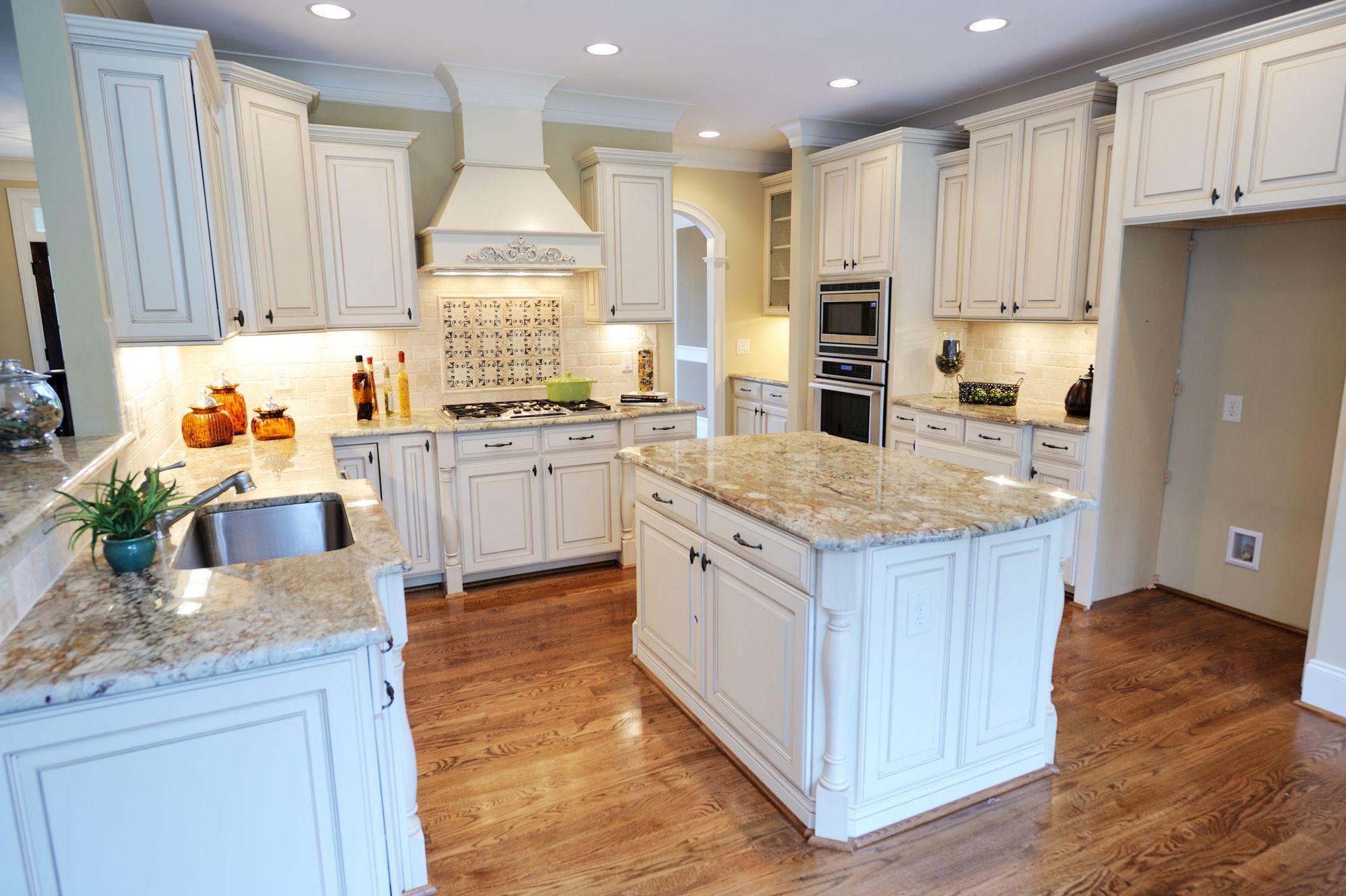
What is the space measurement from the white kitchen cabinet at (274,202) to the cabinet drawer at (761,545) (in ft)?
7.94

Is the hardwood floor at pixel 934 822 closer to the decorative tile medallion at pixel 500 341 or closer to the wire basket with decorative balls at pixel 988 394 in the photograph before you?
the wire basket with decorative balls at pixel 988 394

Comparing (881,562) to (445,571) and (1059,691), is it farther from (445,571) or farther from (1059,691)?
(445,571)

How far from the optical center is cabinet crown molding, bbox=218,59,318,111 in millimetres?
3250

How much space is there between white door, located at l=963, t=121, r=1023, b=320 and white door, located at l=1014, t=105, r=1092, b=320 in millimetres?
61

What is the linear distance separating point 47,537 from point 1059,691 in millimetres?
3231

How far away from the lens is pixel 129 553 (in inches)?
69.3

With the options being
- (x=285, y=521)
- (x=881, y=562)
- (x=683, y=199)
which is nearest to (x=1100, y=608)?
(x=881, y=562)

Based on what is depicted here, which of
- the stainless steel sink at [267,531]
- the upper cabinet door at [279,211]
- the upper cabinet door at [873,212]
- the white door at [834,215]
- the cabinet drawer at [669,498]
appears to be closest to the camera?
the stainless steel sink at [267,531]

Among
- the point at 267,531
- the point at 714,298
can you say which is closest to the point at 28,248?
the point at 267,531

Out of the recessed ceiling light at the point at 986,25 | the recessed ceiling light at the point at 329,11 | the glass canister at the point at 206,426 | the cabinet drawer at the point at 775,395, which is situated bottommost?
the cabinet drawer at the point at 775,395

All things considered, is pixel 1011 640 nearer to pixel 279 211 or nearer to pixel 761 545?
pixel 761 545

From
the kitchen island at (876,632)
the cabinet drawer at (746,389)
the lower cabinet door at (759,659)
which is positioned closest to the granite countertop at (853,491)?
the kitchen island at (876,632)

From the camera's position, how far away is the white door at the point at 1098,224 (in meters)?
3.73

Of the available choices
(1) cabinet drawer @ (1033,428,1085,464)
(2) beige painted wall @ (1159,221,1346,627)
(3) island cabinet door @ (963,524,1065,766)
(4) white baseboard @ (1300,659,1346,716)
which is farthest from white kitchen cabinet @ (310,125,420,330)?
(4) white baseboard @ (1300,659,1346,716)
